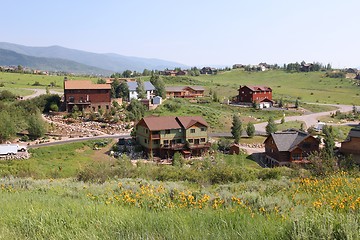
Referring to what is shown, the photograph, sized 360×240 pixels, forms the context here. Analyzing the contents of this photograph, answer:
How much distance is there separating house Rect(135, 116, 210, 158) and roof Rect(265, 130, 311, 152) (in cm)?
792

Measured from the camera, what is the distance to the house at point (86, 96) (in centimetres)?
5403

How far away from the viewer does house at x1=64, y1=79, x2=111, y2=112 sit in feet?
177

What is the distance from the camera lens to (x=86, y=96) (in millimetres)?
54875

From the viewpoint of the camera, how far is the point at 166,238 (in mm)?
4531

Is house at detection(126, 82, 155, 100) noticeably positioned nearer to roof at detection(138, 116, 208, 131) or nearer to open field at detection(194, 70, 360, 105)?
open field at detection(194, 70, 360, 105)

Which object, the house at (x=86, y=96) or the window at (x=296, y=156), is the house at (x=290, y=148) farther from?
the house at (x=86, y=96)

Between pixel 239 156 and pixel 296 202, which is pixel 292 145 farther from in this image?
pixel 296 202

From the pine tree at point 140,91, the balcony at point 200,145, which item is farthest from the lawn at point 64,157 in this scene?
the pine tree at point 140,91

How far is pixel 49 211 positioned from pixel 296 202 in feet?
16.9

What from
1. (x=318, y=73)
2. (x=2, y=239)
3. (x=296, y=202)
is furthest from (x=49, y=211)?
(x=318, y=73)

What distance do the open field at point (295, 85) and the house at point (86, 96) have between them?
3908 cm

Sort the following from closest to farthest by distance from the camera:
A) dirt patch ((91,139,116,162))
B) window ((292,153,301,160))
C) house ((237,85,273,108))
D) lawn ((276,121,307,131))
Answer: window ((292,153,301,160)), dirt patch ((91,139,116,162)), lawn ((276,121,307,131)), house ((237,85,273,108))

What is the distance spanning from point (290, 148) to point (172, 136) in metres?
12.8

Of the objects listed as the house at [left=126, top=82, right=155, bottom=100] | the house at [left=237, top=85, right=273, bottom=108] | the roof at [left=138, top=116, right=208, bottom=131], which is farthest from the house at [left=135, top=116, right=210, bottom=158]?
the house at [left=237, top=85, right=273, bottom=108]
